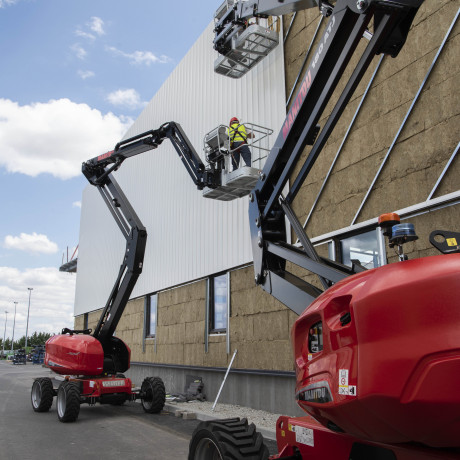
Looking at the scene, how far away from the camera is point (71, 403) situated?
32.3ft

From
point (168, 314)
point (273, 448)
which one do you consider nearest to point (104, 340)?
point (168, 314)

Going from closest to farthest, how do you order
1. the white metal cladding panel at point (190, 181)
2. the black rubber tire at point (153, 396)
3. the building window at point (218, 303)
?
1. the black rubber tire at point (153, 396)
2. the white metal cladding panel at point (190, 181)
3. the building window at point (218, 303)

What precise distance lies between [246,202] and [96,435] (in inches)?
268

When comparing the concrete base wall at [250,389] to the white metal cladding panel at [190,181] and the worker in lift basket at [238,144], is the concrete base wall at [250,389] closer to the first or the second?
the white metal cladding panel at [190,181]

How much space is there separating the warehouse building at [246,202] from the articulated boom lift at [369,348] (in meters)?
3.70

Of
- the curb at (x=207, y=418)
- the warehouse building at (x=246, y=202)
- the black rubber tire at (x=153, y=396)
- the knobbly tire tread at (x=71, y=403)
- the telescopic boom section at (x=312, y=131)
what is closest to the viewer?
the telescopic boom section at (x=312, y=131)

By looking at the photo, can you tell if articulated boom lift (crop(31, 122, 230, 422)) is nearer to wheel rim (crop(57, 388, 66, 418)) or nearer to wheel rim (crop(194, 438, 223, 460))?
wheel rim (crop(57, 388, 66, 418))

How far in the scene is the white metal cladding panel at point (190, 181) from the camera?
A: 12.7 meters

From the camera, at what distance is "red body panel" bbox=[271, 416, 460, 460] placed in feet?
9.21

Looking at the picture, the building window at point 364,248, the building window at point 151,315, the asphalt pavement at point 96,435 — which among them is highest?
the building window at point 364,248

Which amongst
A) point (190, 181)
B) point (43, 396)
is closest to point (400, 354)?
point (43, 396)

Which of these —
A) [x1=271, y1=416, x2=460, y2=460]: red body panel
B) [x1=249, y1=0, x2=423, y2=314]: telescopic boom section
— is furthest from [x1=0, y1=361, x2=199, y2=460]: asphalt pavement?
[x1=249, y1=0, x2=423, y2=314]: telescopic boom section

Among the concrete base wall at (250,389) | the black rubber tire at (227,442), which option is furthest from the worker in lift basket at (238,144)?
the black rubber tire at (227,442)

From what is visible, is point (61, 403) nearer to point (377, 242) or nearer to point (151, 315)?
point (377, 242)
